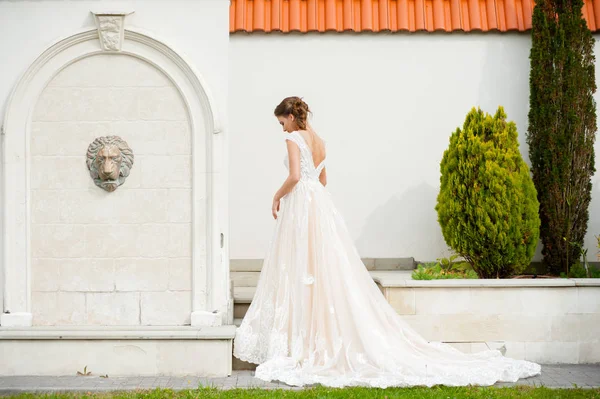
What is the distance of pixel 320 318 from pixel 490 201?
7.12ft

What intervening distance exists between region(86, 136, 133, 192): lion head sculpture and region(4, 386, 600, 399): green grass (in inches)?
69.1

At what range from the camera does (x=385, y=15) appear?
303 inches

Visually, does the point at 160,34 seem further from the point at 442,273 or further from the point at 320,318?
the point at 442,273

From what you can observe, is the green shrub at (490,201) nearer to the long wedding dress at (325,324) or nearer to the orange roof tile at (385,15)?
the long wedding dress at (325,324)

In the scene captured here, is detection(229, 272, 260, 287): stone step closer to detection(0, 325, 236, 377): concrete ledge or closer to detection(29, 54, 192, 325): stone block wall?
detection(29, 54, 192, 325): stone block wall

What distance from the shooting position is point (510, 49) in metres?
7.79

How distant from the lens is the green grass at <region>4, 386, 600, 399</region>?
477 cm

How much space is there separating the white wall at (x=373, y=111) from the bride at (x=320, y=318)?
5.85ft

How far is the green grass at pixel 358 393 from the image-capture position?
477cm

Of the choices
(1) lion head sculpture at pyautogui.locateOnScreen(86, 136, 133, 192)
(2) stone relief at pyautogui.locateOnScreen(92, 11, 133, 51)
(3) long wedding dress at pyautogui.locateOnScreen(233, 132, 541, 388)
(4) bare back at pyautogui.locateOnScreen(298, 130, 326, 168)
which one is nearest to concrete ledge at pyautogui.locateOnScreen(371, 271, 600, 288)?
(3) long wedding dress at pyautogui.locateOnScreen(233, 132, 541, 388)

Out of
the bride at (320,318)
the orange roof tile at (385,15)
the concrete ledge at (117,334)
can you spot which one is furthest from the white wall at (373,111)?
the concrete ledge at (117,334)

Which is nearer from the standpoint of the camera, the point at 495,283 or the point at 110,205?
the point at 110,205

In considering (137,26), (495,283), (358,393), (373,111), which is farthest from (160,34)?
(495,283)

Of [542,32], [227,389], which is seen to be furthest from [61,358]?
[542,32]
